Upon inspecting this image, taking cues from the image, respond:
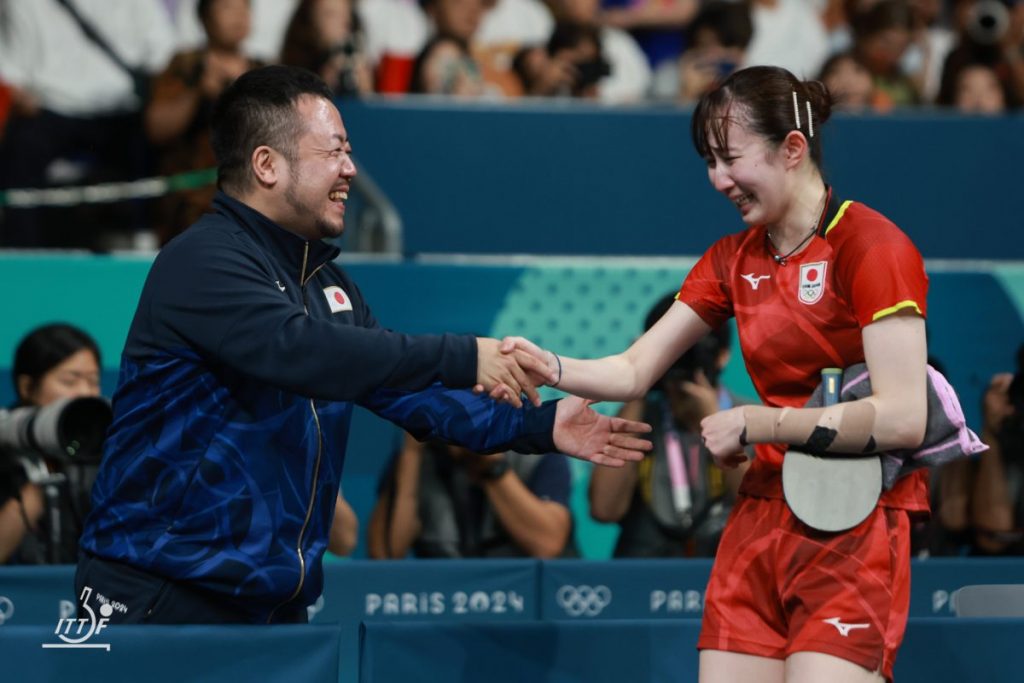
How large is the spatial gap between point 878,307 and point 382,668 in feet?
3.60

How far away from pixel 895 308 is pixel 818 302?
6.7 inches

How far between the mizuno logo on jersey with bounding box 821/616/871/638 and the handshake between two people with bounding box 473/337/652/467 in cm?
62

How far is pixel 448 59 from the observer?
6176 millimetres

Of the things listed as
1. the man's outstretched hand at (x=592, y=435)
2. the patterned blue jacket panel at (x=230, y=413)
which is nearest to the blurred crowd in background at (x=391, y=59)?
the man's outstretched hand at (x=592, y=435)

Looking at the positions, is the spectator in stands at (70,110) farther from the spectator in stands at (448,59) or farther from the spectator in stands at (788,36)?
the spectator in stands at (788,36)

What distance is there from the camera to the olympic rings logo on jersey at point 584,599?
398 centimetres

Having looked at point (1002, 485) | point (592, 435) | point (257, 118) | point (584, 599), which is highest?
point (257, 118)

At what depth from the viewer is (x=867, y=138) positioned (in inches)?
234

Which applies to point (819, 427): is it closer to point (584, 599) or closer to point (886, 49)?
point (584, 599)

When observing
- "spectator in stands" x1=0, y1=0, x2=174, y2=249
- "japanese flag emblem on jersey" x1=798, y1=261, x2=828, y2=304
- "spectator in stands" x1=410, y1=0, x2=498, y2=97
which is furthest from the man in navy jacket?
"spectator in stands" x1=410, y1=0, x2=498, y2=97

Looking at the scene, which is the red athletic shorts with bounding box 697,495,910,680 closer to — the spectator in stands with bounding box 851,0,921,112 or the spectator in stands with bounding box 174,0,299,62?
the spectator in stands with bounding box 174,0,299,62

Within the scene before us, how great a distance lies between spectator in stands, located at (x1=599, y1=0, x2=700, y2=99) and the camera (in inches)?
271

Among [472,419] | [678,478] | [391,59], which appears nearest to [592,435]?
[472,419]

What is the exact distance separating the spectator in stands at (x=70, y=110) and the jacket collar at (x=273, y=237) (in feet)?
9.78
